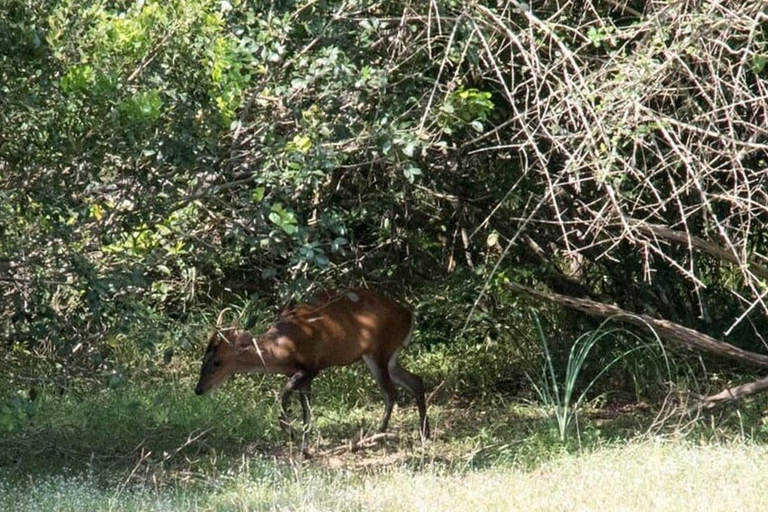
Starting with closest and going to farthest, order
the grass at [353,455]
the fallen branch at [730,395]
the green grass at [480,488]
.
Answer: the green grass at [480,488], the grass at [353,455], the fallen branch at [730,395]

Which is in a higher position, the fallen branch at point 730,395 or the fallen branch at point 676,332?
the fallen branch at point 676,332

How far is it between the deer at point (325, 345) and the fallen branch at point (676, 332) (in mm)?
1095

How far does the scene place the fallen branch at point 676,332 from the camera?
8.73 metres

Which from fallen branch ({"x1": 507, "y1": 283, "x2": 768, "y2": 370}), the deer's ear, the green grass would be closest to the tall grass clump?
fallen branch ({"x1": 507, "y1": 283, "x2": 768, "y2": 370})

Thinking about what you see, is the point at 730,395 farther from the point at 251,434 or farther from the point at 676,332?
the point at 251,434

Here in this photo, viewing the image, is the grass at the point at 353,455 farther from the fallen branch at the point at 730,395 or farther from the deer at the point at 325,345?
the deer at the point at 325,345

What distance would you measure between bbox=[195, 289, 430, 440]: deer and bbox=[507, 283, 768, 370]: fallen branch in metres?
1.10

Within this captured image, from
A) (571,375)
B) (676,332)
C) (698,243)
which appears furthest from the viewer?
(676,332)

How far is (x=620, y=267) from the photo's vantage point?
10.0 metres

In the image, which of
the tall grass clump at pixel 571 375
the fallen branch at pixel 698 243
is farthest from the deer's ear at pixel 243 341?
the fallen branch at pixel 698 243

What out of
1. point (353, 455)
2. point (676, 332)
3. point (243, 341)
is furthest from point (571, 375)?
point (243, 341)

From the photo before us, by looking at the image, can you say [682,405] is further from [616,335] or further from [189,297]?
[189,297]

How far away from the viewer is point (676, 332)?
8859 millimetres

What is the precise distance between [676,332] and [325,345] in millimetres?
2551
